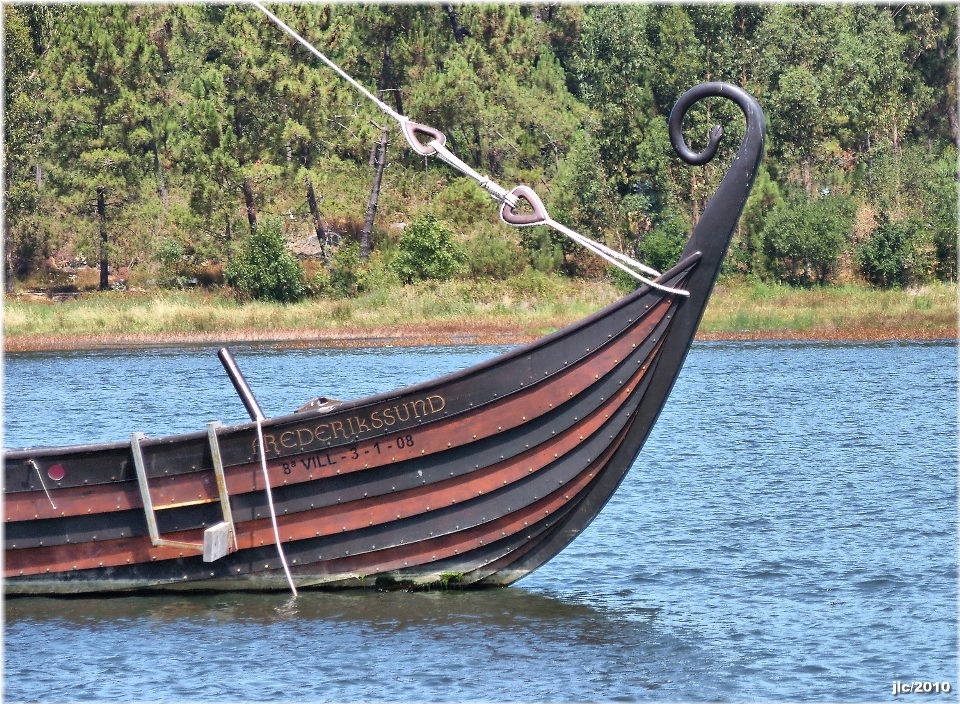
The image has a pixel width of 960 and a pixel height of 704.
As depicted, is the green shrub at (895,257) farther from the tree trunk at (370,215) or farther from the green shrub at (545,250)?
the tree trunk at (370,215)

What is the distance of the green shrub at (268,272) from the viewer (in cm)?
5272

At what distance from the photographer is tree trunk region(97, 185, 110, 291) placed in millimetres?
56656

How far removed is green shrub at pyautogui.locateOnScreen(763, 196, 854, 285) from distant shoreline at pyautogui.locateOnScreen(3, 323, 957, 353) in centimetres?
887

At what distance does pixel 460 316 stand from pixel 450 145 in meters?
17.1

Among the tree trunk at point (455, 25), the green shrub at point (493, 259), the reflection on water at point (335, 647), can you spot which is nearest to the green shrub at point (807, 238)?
the green shrub at point (493, 259)

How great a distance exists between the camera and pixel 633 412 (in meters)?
11.6

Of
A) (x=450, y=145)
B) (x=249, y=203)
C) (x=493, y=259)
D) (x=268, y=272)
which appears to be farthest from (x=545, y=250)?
(x=249, y=203)

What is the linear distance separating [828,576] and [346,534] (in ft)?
16.8

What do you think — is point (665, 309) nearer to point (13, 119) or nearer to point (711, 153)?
point (711, 153)

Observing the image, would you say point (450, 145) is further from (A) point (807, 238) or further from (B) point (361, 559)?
(B) point (361, 559)

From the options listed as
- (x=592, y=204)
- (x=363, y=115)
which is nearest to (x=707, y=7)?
(x=592, y=204)

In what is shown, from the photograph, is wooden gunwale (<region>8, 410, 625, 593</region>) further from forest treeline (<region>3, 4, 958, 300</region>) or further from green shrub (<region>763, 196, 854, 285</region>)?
green shrub (<region>763, 196, 854, 285</region>)

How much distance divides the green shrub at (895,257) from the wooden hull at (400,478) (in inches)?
1574

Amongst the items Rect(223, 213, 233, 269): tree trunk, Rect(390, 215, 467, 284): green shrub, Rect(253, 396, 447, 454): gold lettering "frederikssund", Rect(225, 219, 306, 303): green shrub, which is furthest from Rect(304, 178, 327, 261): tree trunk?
Rect(253, 396, 447, 454): gold lettering "frederikssund"
